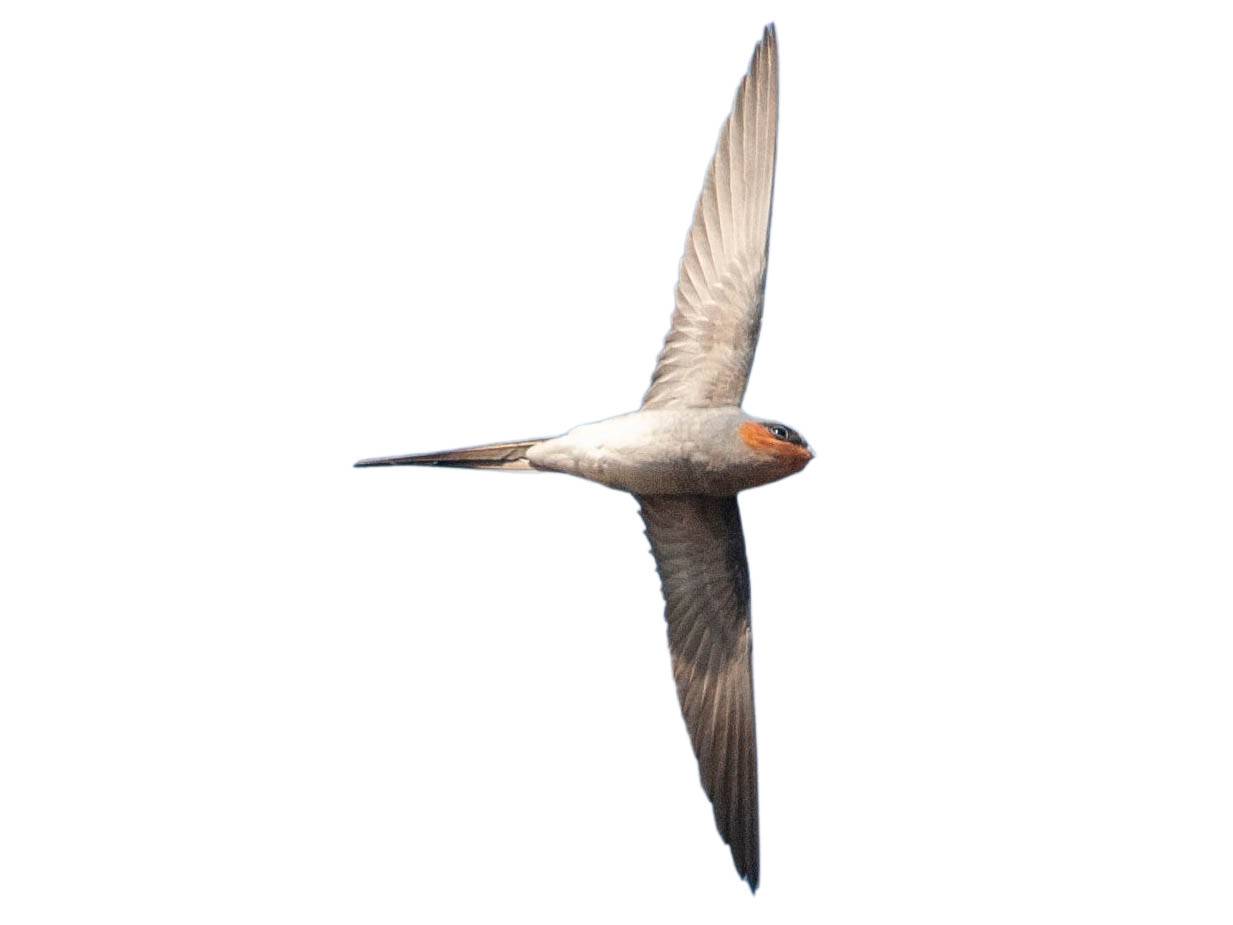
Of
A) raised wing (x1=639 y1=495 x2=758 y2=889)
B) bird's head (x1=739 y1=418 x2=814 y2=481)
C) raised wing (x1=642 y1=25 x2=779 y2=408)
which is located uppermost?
raised wing (x1=642 y1=25 x2=779 y2=408)

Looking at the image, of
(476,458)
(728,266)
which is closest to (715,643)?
(476,458)

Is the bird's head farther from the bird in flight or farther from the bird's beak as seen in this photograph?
the bird's beak

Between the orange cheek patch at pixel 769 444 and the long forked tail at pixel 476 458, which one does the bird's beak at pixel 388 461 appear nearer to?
the long forked tail at pixel 476 458

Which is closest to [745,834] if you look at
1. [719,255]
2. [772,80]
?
[719,255]

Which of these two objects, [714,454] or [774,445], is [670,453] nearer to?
[714,454]

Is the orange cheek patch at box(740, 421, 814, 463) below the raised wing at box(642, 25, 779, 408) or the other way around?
below

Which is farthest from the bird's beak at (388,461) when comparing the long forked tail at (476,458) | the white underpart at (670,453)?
the white underpart at (670,453)

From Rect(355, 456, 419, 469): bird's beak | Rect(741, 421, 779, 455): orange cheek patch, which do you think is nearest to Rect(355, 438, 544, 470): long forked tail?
Rect(355, 456, 419, 469): bird's beak

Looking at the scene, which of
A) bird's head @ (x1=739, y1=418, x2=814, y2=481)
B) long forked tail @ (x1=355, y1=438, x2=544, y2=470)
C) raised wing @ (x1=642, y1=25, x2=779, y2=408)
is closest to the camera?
bird's head @ (x1=739, y1=418, x2=814, y2=481)

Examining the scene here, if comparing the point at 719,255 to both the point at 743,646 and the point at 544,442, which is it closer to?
the point at 544,442
